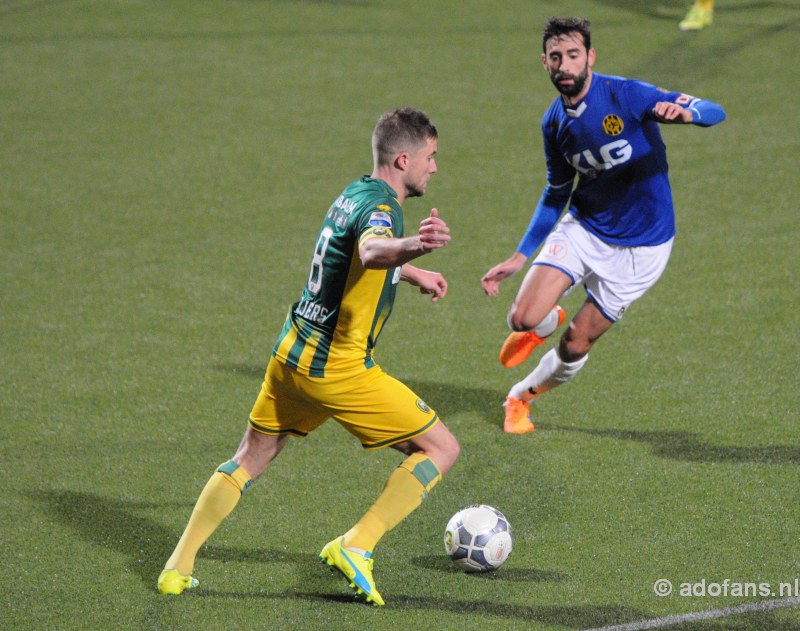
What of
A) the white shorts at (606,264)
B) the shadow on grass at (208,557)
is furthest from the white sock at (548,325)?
the shadow on grass at (208,557)

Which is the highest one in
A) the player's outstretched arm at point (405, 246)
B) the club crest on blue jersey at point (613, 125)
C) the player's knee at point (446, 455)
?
the club crest on blue jersey at point (613, 125)

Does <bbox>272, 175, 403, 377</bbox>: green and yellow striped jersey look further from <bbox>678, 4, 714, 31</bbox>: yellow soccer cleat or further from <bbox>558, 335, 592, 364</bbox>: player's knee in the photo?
<bbox>678, 4, 714, 31</bbox>: yellow soccer cleat

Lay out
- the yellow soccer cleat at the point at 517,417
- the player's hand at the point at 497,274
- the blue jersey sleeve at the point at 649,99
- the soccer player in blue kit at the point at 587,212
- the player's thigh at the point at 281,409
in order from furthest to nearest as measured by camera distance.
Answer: the yellow soccer cleat at the point at 517,417 < the soccer player in blue kit at the point at 587,212 < the player's hand at the point at 497,274 < the blue jersey sleeve at the point at 649,99 < the player's thigh at the point at 281,409

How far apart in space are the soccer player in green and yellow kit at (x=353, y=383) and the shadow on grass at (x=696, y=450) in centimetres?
173

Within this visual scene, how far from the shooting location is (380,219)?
400cm

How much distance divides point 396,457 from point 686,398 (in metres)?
1.80

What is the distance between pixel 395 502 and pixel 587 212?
2.36 m

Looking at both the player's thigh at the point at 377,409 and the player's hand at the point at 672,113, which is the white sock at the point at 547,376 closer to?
the player's hand at the point at 672,113

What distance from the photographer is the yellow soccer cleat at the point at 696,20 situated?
1434cm

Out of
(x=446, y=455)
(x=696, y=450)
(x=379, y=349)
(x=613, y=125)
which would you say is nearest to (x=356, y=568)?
(x=446, y=455)

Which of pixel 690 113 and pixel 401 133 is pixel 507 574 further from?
pixel 690 113

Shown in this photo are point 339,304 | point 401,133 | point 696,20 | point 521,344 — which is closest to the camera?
point 401,133

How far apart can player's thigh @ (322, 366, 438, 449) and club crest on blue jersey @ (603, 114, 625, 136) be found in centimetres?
210

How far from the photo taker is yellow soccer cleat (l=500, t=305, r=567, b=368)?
6234 mm
